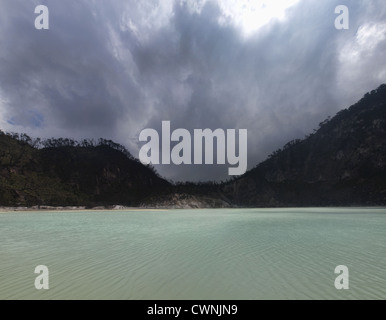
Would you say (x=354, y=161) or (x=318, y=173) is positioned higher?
(x=354, y=161)

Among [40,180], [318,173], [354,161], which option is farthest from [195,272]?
[318,173]

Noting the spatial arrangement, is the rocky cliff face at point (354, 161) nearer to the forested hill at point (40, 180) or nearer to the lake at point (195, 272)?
the forested hill at point (40, 180)

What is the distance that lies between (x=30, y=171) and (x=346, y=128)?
244 m

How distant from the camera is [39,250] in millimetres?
14094

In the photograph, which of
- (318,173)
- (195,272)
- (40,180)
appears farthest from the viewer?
(318,173)

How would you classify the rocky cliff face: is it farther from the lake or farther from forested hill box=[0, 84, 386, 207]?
the lake

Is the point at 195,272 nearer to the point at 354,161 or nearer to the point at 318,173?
the point at 354,161

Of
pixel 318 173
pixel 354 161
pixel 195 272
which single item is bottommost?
pixel 195 272

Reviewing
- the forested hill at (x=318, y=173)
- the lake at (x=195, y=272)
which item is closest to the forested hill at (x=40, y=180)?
the forested hill at (x=318, y=173)

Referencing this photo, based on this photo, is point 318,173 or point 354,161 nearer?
point 354,161

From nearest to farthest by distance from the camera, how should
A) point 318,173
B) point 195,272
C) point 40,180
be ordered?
point 195,272 < point 40,180 < point 318,173
